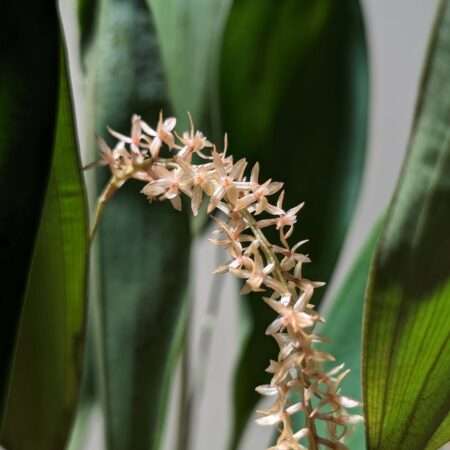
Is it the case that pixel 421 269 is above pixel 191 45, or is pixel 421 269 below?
below

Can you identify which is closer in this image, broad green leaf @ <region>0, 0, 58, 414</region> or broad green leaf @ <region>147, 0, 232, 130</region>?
broad green leaf @ <region>0, 0, 58, 414</region>

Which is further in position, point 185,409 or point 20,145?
point 185,409

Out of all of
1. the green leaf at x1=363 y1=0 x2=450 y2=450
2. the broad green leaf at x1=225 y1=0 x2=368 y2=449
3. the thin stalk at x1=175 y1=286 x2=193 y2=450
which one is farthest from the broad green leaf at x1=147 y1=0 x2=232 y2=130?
the green leaf at x1=363 y1=0 x2=450 y2=450

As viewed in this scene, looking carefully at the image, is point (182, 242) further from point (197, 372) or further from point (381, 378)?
point (197, 372)

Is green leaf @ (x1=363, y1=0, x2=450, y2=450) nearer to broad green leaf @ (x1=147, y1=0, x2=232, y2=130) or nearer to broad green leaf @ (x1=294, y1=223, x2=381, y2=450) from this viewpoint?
broad green leaf @ (x1=294, y1=223, x2=381, y2=450)

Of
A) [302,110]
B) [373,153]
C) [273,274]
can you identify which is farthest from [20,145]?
[373,153]

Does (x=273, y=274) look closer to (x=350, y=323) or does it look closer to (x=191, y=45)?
(x=350, y=323)

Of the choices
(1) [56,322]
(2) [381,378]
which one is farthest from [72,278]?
(2) [381,378]
